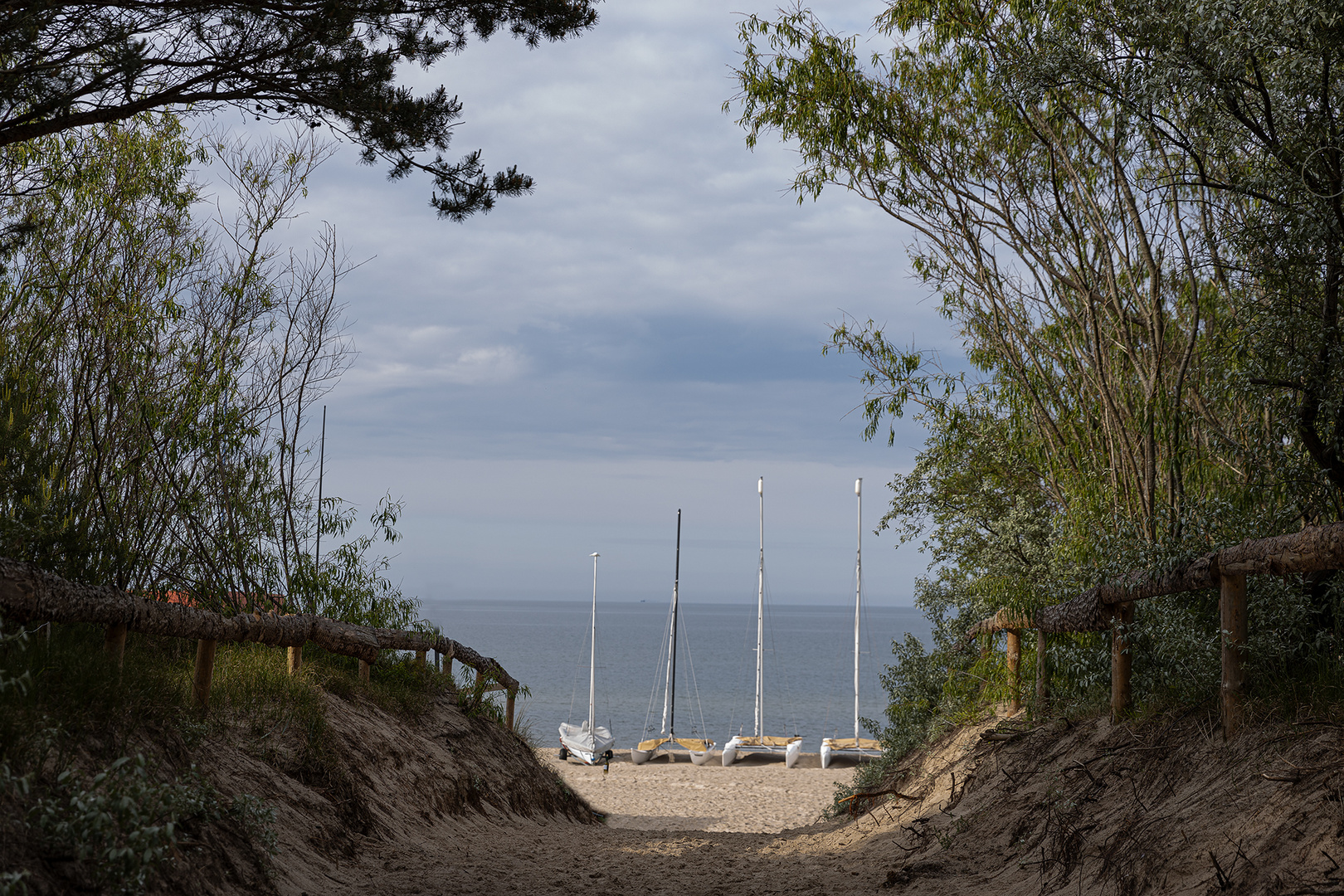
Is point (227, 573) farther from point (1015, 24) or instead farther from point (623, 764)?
point (623, 764)

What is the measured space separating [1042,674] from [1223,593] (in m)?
3.02

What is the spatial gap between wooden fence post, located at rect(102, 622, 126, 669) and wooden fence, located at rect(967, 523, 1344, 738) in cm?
548

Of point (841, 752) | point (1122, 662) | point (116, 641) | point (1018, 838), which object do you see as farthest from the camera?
point (841, 752)

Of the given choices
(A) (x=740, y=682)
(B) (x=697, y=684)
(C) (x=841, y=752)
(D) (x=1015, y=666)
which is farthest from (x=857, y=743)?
(A) (x=740, y=682)

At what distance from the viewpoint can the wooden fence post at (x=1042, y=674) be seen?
728cm

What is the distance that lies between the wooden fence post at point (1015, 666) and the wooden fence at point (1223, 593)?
38.0 inches

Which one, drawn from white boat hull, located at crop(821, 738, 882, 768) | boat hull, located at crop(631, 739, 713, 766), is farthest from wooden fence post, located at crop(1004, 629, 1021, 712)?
boat hull, located at crop(631, 739, 713, 766)

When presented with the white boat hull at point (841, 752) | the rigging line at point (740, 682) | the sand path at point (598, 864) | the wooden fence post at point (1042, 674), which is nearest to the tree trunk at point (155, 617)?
the sand path at point (598, 864)

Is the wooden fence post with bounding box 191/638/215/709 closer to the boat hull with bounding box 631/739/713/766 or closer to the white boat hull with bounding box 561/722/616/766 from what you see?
the white boat hull with bounding box 561/722/616/766

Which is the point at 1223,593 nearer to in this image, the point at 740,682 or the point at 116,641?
the point at 116,641

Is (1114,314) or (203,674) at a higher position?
(1114,314)

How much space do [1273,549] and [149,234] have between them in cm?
865

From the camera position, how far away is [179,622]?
16.4 ft

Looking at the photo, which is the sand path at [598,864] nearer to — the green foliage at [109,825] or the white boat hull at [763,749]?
the green foliage at [109,825]
